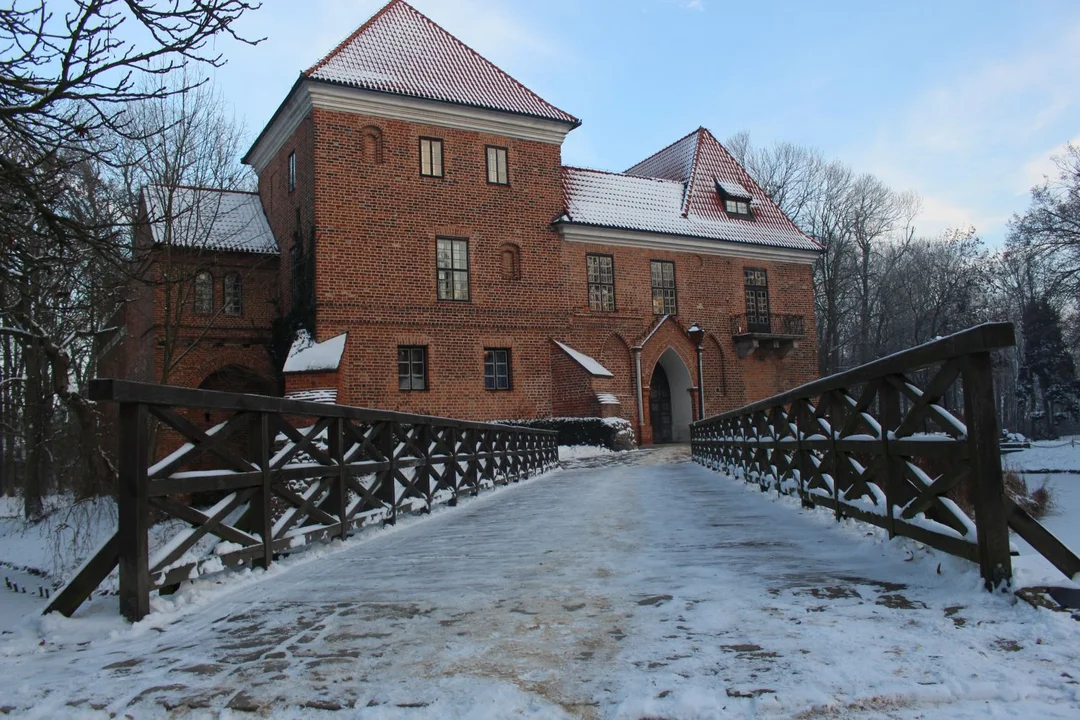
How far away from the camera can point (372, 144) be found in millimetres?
23750

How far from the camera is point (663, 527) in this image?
276 inches

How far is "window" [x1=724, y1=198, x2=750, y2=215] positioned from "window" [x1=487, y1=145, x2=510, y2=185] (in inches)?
416

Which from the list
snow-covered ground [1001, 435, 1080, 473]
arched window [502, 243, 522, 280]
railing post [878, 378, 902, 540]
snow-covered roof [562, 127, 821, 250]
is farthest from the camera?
snow-covered ground [1001, 435, 1080, 473]

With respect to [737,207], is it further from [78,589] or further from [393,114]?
[78,589]

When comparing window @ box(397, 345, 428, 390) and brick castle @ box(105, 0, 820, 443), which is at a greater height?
brick castle @ box(105, 0, 820, 443)

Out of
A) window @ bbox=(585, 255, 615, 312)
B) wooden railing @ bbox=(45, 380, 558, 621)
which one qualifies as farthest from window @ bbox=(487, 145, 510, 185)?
wooden railing @ bbox=(45, 380, 558, 621)

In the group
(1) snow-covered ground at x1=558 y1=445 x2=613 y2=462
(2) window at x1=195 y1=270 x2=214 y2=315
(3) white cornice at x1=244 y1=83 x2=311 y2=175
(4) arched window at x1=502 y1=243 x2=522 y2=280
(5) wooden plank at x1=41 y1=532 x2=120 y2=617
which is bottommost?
(1) snow-covered ground at x1=558 y1=445 x2=613 y2=462

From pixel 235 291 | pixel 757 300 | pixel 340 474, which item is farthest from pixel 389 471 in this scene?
pixel 757 300

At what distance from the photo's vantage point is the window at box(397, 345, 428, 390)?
23.9 m

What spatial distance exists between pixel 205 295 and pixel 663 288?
15556 millimetres

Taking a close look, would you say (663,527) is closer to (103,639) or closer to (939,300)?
(103,639)

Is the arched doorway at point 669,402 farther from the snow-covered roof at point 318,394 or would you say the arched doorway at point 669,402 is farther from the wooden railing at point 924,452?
the wooden railing at point 924,452

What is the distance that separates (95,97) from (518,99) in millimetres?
22625

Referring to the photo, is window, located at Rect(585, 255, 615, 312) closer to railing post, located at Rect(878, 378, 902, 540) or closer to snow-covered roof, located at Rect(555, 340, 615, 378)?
snow-covered roof, located at Rect(555, 340, 615, 378)
